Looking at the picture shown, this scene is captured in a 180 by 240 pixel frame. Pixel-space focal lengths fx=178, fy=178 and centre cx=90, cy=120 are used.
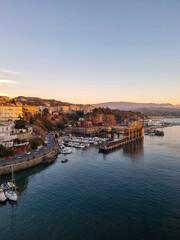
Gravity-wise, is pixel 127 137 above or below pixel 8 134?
below

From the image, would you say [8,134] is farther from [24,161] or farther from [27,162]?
[27,162]

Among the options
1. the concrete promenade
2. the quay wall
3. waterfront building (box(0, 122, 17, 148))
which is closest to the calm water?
the quay wall

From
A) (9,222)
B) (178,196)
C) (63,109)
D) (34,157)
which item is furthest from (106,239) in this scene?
(63,109)

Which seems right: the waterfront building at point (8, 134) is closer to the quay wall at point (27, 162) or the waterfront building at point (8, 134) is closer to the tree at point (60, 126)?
the quay wall at point (27, 162)

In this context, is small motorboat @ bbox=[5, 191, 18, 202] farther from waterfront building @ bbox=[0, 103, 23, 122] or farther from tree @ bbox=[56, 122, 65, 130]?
tree @ bbox=[56, 122, 65, 130]

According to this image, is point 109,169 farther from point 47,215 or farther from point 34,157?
point 47,215

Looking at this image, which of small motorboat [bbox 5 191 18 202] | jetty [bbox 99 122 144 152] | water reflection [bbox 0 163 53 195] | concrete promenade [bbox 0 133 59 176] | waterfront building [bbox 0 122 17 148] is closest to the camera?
small motorboat [bbox 5 191 18 202]

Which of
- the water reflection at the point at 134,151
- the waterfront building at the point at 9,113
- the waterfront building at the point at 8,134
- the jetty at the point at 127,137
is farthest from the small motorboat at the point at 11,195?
the waterfront building at the point at 9,113

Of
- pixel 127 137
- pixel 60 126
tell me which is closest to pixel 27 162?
pixel 127 137

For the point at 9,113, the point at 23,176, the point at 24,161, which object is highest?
the point at 9,113
